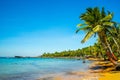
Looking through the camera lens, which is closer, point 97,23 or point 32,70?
point 97,23

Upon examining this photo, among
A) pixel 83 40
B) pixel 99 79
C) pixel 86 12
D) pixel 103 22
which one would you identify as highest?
pixel 86 12

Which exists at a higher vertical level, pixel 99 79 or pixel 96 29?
pixel 96 29

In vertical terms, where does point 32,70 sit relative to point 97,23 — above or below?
below

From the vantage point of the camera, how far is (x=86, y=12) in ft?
100

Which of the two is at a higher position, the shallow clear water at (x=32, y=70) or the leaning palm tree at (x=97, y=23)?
the leaning palm tree at (x=97, y=23)

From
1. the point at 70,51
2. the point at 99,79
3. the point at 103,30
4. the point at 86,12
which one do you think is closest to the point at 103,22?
the point at 103,30

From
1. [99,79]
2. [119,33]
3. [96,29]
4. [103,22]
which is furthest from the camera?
[119,33]

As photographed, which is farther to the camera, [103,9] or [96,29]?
[103,9]

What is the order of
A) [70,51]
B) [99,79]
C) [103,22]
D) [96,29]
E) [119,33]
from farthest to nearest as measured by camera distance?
[70,51] → [119,33] → [103,22] → [96,29] → [99,79]

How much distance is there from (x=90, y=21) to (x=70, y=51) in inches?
5807

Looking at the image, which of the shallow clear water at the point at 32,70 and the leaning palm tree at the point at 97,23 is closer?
the shallow clear water at the point at 32,70

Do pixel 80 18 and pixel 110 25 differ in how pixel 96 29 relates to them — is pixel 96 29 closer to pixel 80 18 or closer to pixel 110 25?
pixel 110 25

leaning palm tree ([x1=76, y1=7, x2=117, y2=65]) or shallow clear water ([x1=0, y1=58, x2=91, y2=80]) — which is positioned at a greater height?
leaning palm tree ([x1=76, y1=7, x2=117, y2=65])

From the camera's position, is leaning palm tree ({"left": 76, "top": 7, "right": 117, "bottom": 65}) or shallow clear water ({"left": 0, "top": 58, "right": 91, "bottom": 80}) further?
leaning palm tree ({"left": 76, "top": 7, "right": 117, "bottom": 65})
